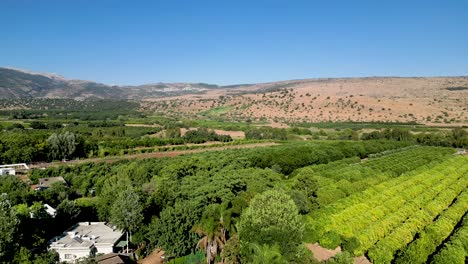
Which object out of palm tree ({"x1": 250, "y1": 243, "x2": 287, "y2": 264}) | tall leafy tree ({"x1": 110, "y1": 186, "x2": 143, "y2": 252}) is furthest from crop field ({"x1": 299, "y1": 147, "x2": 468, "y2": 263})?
tall leafy tree ({"x1": 110, "y1": 186, "x2": 143, "y2": 252})

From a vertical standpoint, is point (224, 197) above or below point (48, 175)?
above

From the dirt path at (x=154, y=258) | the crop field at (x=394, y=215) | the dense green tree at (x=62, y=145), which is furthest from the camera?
the dense green tree at (x=62, y=145)

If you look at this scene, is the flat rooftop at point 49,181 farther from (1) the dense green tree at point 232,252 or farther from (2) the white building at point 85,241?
(1) the dense green tree at point 232,252

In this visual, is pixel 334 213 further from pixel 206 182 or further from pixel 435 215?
pixel 206 182

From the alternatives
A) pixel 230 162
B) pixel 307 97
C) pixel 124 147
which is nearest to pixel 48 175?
pixel 124 147

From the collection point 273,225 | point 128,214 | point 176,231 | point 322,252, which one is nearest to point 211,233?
point 176,231

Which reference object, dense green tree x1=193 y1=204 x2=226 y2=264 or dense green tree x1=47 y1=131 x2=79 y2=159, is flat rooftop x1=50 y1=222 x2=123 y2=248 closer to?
dense green tree x1=193 y1=204 x2=226 y2=264

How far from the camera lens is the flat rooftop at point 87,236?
102 ft

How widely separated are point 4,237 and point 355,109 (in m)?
135

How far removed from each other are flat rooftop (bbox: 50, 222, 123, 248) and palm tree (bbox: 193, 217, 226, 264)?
26.1ft

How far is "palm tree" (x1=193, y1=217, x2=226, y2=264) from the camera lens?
28.7m

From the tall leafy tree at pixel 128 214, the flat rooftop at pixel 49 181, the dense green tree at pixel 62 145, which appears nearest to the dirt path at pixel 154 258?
the tall leafy tree at pixel 128 214

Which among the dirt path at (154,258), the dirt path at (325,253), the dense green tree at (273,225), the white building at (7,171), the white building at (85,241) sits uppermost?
the dense green tree at (273,225)

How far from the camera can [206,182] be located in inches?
1612
